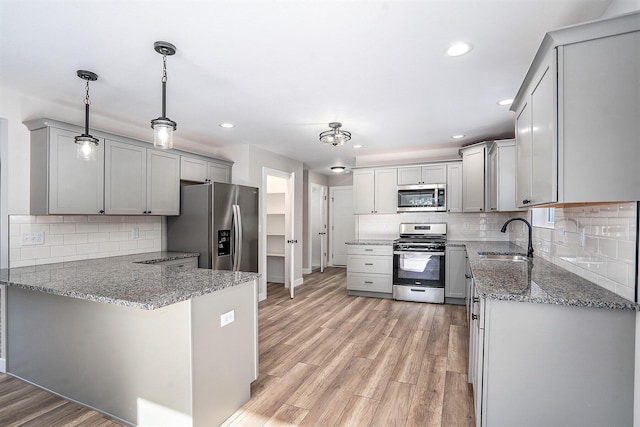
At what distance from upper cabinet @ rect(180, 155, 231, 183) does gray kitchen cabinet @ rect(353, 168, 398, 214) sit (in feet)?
7.07

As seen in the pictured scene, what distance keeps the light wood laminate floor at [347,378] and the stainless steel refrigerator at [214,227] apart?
0.90 m

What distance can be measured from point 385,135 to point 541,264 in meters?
2.42

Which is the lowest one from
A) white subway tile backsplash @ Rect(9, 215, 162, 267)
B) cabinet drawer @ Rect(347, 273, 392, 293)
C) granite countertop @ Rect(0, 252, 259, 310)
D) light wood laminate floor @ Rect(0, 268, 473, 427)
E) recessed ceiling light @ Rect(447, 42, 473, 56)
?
light wood laminate floor @ Rect(0, 268, 473, 427)

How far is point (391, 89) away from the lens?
2.72 meters

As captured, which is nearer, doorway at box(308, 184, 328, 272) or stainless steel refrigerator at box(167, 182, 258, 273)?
stainless steel refrigerator at box(167, 182, 258, 273)

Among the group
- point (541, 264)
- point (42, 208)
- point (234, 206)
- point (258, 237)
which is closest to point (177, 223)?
point (234, 206)

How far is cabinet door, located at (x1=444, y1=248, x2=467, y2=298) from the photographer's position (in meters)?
4.52

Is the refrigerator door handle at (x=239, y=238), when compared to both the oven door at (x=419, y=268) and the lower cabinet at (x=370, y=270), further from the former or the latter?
the oven door at (x=419, y=268)

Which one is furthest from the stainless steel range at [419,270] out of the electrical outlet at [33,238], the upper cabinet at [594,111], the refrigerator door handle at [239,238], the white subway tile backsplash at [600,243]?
the electrical outlet at [33,238]

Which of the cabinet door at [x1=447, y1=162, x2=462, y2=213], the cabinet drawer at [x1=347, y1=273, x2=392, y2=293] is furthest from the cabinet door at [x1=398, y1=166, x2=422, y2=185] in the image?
the cabinet drawer at [x1=347, y1=273, x2=392, y2=293]

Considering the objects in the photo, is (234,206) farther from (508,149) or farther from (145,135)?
(508,149)

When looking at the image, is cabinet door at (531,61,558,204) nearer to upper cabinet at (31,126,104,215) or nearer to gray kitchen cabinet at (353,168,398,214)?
gray kitchen cabinet at (353,168,398,214)

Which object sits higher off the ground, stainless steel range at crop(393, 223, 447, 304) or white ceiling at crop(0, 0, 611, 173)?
white ceiling at crop(0, 0, 611, 173)

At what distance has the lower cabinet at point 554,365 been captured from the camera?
1446 mm
